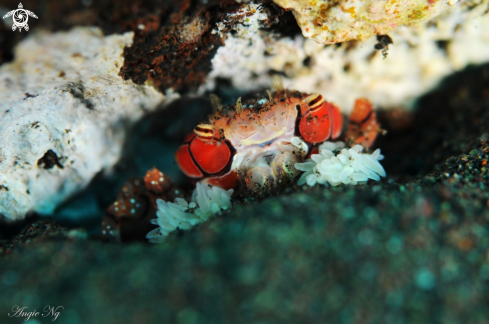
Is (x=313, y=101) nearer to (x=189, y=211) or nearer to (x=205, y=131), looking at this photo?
(x=205, y=131)

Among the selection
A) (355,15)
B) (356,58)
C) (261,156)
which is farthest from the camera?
(356,58)

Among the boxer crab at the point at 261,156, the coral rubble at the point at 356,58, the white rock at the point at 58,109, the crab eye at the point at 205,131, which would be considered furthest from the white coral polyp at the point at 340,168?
the white rock at the point at 58,109

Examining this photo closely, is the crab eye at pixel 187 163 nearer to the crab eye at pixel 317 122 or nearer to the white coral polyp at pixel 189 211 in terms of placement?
the white coral polyp at pixel 189 211

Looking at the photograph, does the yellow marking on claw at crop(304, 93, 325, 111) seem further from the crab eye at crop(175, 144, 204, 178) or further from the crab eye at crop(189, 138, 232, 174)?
the crab eye at crop(175, 144, 204, 178)

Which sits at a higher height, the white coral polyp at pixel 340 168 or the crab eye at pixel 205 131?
the crab eye at pixel 205 131

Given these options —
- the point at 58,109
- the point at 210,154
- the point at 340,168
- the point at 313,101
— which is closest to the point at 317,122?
the point at 313,101

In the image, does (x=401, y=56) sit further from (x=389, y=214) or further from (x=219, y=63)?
(x=389, y=214)

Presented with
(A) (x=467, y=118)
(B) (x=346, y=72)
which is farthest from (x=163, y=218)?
(A) (x=467, y=118)
